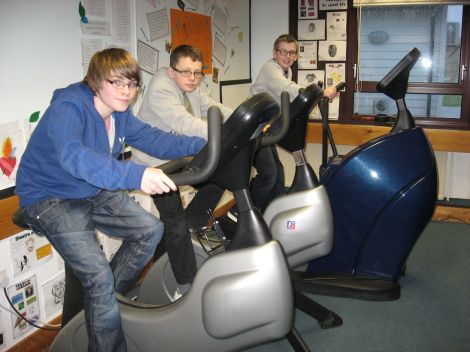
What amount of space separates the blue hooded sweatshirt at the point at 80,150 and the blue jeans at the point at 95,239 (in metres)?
0.06

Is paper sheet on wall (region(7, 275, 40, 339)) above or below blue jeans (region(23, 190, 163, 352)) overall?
below

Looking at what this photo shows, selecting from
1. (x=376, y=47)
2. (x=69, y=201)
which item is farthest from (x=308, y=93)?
(x=376, y=47)

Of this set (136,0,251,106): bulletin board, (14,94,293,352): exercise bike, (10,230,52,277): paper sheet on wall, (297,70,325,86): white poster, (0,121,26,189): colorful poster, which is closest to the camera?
(14,94,293,352): exercise bike

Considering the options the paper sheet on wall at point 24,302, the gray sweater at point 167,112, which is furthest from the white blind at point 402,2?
the paper sheet on wall at point 24,302

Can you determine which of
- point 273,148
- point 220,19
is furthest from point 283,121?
point 220,19

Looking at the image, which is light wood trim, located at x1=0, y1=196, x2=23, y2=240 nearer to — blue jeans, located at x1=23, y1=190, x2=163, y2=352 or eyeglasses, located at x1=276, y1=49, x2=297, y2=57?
blue jeans, located at x1=23, y1=190, x2=163, y2=352

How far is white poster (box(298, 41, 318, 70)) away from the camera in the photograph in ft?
15.9

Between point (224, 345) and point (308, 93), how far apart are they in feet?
3.74

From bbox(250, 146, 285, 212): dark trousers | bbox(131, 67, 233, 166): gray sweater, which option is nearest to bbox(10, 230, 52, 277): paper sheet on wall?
bbox(131, 67, 233, 166): gray sweater

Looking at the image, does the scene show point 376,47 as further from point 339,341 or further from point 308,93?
point 339,341

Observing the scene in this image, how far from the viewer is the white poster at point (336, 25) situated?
15.3 feet

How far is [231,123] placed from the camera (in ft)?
4.77

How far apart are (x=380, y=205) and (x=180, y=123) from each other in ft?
3.71

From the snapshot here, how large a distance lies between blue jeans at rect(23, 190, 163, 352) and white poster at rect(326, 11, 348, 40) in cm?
340
